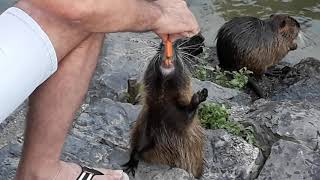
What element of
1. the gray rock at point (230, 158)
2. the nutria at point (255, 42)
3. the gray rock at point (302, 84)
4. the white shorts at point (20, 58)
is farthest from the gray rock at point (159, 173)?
the nutria at point (255, 42)

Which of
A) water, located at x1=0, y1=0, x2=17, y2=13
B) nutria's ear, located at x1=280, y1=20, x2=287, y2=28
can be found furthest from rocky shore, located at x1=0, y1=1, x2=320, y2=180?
water, located at x1=0, y1=0, x2=17, y2=13

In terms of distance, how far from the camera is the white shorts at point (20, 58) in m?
2.39

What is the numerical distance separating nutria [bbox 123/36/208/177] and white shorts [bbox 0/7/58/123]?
79 centimetres

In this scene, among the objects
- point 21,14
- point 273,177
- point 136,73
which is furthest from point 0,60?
point 136,73

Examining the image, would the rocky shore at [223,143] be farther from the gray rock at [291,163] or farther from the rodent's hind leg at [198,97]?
the rodent's hind leg at [198,97]

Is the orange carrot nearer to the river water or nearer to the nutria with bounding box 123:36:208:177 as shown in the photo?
the nutria with bounding box 123:36:208:177

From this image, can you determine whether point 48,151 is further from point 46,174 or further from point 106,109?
point 106,109

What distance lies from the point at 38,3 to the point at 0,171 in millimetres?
1000

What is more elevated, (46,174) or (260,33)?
(46,174)

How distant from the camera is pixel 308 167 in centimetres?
337

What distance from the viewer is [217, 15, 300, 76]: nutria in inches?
230

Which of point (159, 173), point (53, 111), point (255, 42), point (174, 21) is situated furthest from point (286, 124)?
point (255, 42)

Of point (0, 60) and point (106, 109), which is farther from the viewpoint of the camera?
point (106, 109)

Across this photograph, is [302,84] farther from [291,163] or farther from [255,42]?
[291,163]
